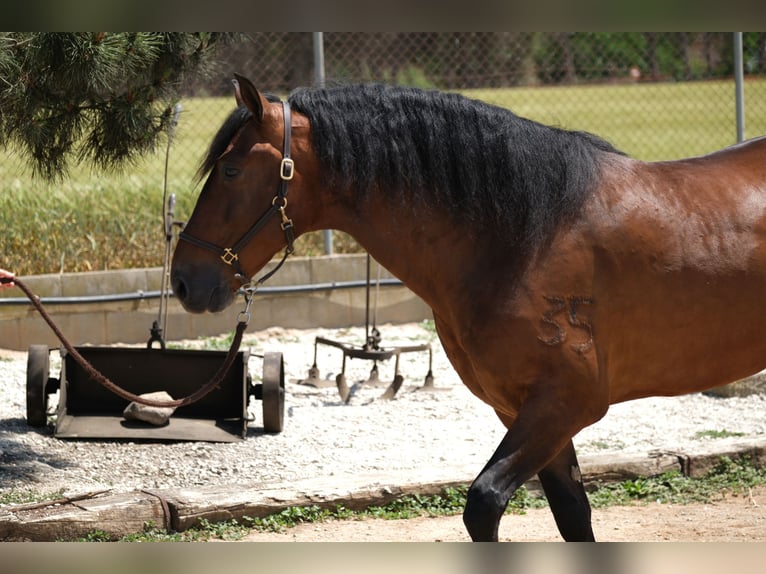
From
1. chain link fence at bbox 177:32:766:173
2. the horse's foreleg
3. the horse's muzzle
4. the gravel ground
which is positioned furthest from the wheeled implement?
chain link fence at bbox 177:32:766:173

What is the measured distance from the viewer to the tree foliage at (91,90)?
443 cm

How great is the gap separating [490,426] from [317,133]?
3636mm

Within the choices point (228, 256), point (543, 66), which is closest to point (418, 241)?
point (228, 256)

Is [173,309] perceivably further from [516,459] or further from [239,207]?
[516,459]

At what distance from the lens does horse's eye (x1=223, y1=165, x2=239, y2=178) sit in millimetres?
3049

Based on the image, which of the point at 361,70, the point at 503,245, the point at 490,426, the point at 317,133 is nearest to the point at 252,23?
the point at 317,133

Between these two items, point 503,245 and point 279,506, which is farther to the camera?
point 279,506

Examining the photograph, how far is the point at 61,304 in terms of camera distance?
308 inches

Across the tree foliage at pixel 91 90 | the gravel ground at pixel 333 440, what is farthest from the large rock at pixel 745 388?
the tree foliage at pixel 91 90

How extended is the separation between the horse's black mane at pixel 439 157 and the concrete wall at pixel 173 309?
17.1 ft

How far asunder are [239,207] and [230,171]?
0.12 meters

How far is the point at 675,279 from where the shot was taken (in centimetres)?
322

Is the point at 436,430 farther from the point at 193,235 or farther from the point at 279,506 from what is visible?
the point at 193,235

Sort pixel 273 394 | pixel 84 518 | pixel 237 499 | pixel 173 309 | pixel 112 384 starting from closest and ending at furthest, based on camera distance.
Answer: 1. pixel 112 384
2. pixel 84 518
3. pixel 237 499
4. pixel 273 394
5. pixel 173 309
